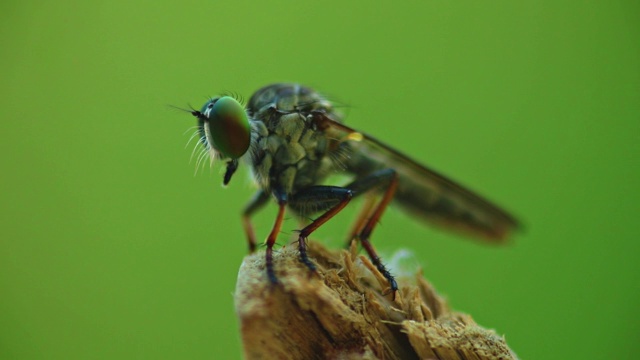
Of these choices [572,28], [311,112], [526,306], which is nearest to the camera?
[311,112]

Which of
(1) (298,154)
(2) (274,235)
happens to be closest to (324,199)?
(1) (298,154)

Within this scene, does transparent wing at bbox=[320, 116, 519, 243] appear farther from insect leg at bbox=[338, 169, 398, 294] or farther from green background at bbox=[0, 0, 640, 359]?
green background at bbox=[0, 0, 640, 359]

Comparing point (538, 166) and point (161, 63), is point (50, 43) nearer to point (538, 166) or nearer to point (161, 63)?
point (161, 63)

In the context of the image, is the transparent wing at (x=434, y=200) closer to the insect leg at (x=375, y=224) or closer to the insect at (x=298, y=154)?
the insect at (x=298, y=154)

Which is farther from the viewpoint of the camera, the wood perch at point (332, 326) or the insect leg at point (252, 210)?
the insect leg at point (252, 210)

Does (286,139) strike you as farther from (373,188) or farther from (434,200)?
(434,200)

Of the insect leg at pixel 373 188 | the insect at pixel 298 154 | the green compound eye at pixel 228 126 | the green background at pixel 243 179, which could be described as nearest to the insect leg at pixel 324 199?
the insect at pixel 298 154

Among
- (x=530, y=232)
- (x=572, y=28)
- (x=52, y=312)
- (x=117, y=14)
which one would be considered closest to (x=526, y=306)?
(x=530, y=232)
